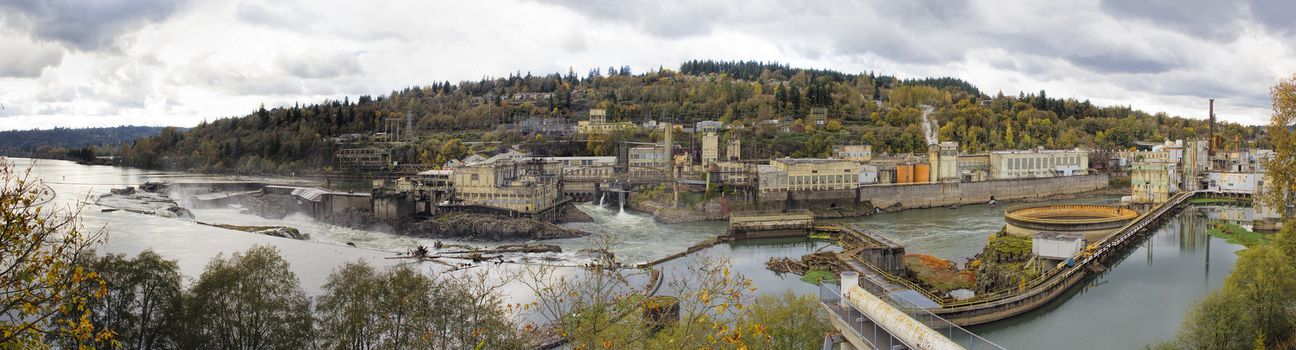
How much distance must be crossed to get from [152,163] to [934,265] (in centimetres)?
4298

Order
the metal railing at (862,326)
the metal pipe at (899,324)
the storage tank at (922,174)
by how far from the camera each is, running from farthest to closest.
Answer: the storage tank at (922,174)
the metal railing at (862,326)
the metal pipe at (899,324)

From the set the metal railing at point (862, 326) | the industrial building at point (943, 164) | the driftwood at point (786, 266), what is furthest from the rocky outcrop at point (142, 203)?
the industrial building at point (943, 164)

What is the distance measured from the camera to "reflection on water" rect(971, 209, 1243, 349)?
39.3ft

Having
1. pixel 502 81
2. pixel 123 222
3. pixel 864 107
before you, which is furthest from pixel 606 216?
pixel 502 81

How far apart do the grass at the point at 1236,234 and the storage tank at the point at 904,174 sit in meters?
11.8

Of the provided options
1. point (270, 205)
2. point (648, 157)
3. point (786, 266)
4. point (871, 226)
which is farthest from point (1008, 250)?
point (270, 205)

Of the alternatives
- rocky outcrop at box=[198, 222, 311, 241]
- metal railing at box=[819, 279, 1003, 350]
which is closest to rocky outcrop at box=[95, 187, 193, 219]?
rocky outcrop at box=[198, 222, 311, 241]

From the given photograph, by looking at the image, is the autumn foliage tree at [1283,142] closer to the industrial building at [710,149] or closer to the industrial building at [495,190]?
the industrial building at [495,190]

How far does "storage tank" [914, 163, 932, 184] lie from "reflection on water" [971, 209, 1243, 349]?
1357 cm

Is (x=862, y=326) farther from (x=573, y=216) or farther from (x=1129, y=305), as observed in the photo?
(x=573, y=216)

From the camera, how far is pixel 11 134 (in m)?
32.9

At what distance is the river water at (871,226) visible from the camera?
12.6 m

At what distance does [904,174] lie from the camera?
111ft

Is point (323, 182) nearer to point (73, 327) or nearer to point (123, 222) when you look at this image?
point (123, 222)
